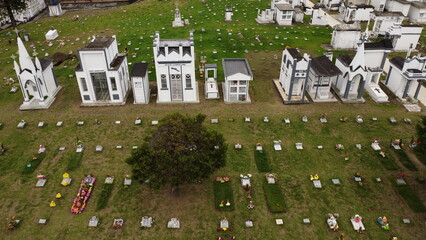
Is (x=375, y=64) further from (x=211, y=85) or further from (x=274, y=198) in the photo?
(x=274, y=198)

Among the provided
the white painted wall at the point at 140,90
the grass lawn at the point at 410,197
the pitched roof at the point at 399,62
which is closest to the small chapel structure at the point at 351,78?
the pitched roof at the point at 399,62

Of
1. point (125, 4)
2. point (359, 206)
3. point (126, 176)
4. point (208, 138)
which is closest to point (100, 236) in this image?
point (126, 176)

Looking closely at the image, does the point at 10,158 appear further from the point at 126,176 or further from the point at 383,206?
the point at 383,206

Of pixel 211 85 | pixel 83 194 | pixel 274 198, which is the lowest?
pixel 274 198

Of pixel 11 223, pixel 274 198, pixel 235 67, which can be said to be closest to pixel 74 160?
pixel 11 223

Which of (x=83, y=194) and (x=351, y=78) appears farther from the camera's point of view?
(x=351, y=78)

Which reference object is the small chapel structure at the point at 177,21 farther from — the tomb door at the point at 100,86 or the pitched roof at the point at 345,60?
the pitched roof at the point at 345,60

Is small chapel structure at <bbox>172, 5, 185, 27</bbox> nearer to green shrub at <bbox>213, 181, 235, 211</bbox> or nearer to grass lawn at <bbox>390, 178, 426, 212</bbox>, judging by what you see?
green shrub at <bbox>213, 181, 235, 211</bbox>
